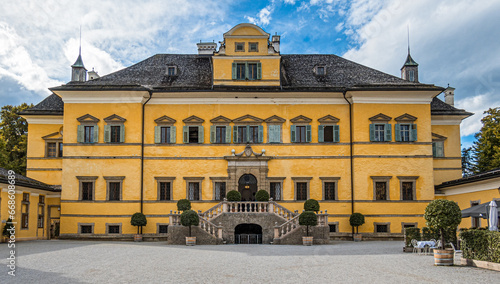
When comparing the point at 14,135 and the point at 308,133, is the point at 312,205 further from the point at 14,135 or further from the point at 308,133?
the point at 14,135

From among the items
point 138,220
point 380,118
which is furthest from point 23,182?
point 380,118

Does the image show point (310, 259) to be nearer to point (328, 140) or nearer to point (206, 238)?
point (206, 238)

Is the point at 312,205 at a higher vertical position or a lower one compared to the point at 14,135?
lower

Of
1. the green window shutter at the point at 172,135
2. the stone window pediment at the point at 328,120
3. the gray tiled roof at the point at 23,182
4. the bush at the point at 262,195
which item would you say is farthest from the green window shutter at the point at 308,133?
the gray tiled roof at the point at 23,182

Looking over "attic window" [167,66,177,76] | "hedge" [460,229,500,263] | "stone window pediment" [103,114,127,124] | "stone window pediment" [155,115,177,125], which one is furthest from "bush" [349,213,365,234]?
"stone window pediment" [103,114,127,124]

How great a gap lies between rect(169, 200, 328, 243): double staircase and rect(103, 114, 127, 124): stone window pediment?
868 cm

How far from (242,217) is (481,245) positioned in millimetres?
16790

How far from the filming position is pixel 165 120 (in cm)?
3766

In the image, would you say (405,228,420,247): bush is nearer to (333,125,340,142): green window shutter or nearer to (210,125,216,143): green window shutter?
(333,125,340,142): green window shutter

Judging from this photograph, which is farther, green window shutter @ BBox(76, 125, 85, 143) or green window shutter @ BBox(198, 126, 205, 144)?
green window shutter @ BBox(198, 126, 205, 144)

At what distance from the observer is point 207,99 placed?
125ft

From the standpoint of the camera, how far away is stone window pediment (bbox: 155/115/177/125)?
123ft

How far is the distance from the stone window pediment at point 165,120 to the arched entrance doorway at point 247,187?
6.65m

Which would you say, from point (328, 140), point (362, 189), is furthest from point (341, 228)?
point (328, 140)
